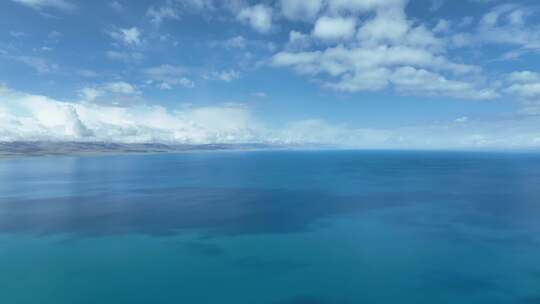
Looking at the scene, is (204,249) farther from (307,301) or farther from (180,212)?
(180,212)

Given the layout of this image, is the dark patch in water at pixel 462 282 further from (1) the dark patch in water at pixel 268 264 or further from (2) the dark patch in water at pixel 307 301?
(1) the dark patch in water at pixel 268 264

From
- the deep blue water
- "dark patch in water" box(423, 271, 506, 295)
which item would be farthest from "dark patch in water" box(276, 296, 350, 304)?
"dark patch in water" box(423, 271, 506, 295)

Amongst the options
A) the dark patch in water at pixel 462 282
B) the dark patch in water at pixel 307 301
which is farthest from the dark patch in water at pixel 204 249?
the dark patch in water at pixel 462 282

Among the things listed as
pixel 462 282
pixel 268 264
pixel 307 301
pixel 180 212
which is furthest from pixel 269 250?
pixel 180 212

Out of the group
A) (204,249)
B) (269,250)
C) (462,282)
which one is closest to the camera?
(462,282)

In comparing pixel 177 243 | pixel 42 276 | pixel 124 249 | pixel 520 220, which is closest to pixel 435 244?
pixel 520 220

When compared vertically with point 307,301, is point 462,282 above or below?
above

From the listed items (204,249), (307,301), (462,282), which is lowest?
(204,249)

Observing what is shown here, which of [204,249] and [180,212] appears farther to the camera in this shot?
[180,212]

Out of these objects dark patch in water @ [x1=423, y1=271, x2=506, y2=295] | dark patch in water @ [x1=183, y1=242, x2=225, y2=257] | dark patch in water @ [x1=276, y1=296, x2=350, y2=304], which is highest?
dark patch in water @ [x1=423, y1=271, x2=506, y2=295]

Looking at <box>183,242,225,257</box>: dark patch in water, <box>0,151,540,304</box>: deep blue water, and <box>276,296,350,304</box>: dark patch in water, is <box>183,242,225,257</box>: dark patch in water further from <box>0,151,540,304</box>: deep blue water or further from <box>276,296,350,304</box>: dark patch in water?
<box>276,296,350,304</box>: dark patch in water

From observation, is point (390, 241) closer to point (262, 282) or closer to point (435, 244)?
point (435, 244)
